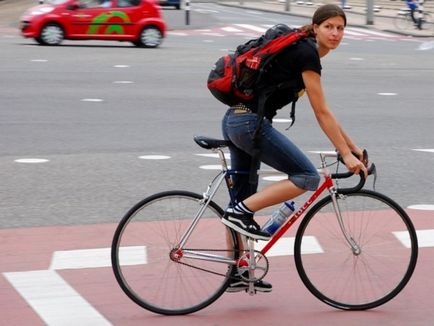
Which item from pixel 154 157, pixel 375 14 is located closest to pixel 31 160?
pixel 154 157

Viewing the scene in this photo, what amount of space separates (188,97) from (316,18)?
1027cm

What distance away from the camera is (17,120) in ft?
42.8

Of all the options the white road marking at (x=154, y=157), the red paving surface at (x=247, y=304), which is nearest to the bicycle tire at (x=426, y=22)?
the white road marking at (x=154, y=157)

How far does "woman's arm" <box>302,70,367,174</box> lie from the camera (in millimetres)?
5254

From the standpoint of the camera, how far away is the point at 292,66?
17.3 ft

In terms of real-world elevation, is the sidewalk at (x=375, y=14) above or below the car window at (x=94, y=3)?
below

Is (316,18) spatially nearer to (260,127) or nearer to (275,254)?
(260,127)

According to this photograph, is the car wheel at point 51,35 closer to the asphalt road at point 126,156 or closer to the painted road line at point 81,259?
the asphalt road at point 126,156

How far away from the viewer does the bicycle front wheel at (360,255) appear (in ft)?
18.6

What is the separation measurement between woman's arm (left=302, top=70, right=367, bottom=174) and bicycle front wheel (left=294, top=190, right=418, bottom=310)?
0.92 feet

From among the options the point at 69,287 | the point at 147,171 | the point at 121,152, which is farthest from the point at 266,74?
the point at 121,152

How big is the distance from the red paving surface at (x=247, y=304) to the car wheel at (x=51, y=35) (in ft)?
60.7

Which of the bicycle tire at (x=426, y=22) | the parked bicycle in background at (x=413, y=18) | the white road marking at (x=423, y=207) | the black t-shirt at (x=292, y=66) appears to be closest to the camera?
the black t-shirt at (x=292, y=66)

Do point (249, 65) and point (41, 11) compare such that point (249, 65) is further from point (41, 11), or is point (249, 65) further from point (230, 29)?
point (230, 29)
